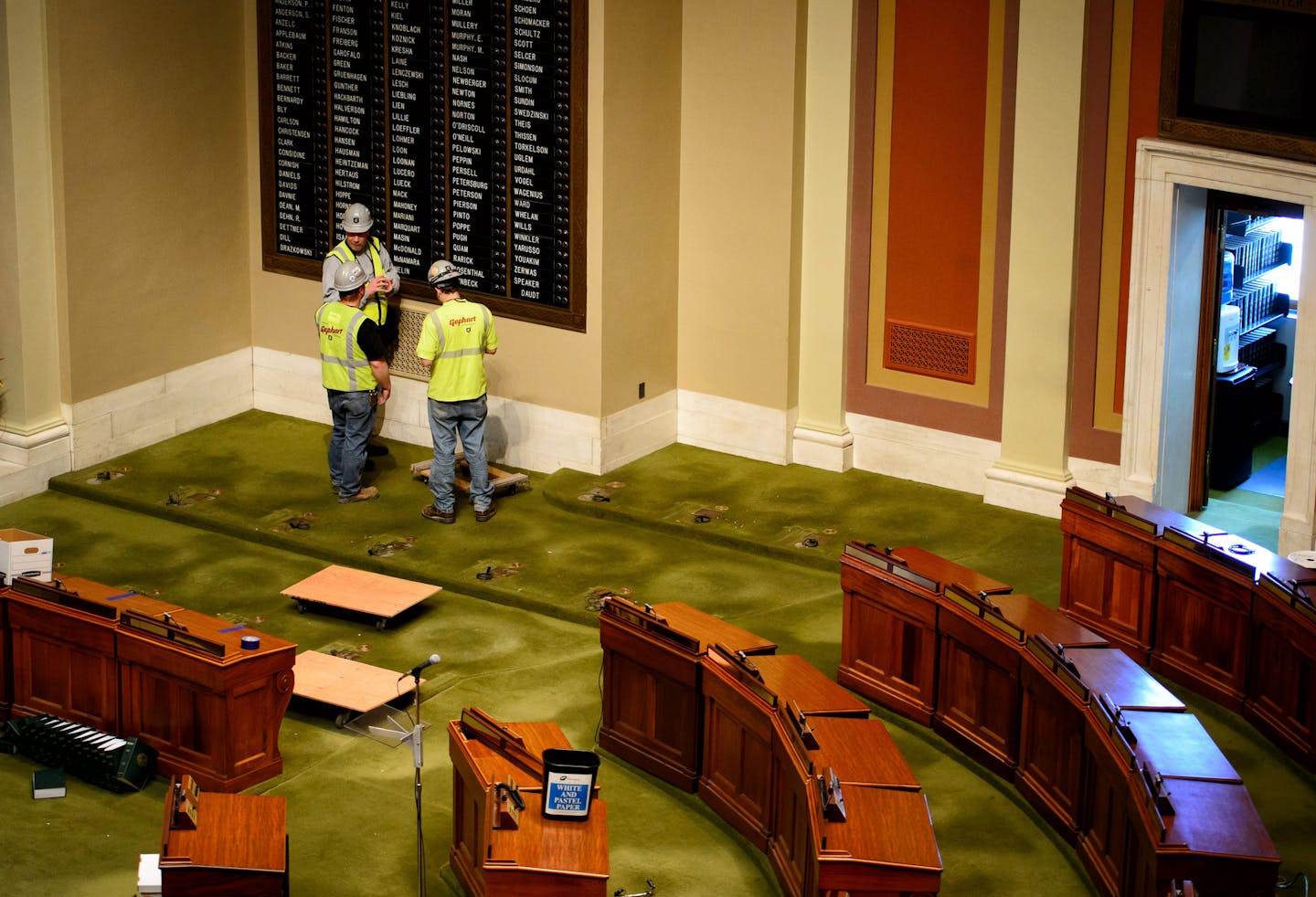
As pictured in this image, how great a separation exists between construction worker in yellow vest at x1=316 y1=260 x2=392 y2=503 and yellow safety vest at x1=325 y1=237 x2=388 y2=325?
0.25 m

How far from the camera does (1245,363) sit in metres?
12.8

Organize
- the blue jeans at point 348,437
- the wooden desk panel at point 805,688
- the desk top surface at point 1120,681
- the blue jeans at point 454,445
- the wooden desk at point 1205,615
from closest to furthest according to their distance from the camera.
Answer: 1. the desk top surface at point 1120,681
2. the wooden desk panel at point 805,688
3. the wooden desk at point 1205,615
4. the blue jeans at point 454,445
5. the blue jeans at point 348,437

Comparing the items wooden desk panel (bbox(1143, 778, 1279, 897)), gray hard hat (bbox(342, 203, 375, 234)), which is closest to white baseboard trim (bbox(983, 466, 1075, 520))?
Answer: gray hard hat (bbox(342, 203, 375, 234))

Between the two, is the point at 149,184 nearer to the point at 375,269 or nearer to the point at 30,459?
the point at 375,269

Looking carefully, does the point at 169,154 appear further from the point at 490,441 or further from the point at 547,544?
the point at 547,544

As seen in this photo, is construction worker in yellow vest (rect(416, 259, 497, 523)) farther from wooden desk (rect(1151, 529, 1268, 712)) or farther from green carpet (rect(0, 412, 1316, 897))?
wooden desk (rect(1151, 529, 1268, 712))

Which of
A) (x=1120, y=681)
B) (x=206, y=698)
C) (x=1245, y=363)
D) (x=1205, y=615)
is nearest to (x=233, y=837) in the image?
(x=206, y=698)

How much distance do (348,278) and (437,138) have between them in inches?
46.3

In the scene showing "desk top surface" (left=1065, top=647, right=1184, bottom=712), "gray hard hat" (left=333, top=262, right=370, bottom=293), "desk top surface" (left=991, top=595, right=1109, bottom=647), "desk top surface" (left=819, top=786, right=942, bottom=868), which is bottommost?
"desk top surface" (left=819, top=786, right=942, bottom=868)

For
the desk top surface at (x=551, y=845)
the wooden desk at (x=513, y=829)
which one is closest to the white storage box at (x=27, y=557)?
the wooden desk at (x=513, y=829)

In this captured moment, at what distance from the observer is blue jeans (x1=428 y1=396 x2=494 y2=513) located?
39.0ft

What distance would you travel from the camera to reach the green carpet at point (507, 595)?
842 cm

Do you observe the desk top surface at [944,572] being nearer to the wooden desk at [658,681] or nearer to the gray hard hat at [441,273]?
the wooden desk at [658,681]

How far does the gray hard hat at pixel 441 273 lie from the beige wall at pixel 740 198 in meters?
1.91
